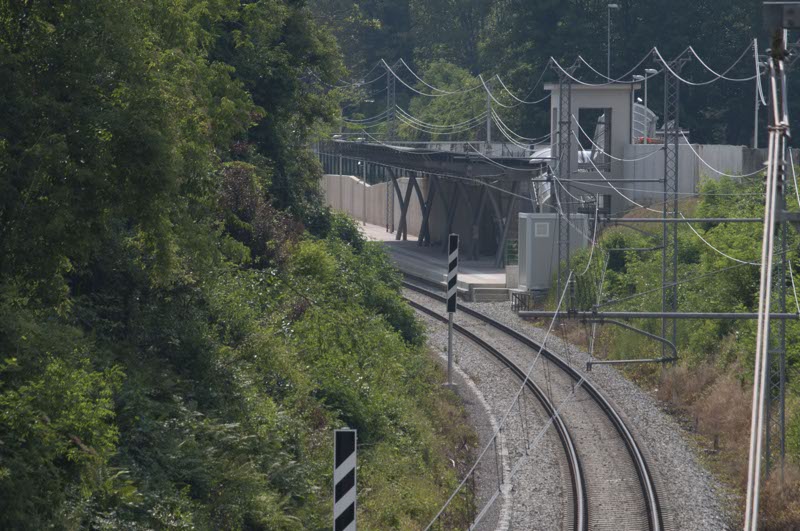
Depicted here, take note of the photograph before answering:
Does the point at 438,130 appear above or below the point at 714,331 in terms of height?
above

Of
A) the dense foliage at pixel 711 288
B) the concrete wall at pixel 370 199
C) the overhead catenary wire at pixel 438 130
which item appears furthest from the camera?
the overhead catenary wire at pixel 438 130

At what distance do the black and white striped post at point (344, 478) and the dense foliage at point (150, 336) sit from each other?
1.97m

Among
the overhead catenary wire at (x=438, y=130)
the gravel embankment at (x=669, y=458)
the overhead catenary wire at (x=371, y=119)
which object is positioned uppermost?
the overhead catenary wire at (x=371, y=119)

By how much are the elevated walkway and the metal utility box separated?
1.63 meters

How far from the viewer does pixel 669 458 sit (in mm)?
17641

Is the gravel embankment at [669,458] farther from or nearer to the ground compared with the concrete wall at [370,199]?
nearer to the ground

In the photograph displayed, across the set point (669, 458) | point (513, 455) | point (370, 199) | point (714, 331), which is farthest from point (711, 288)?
point (370, 199)

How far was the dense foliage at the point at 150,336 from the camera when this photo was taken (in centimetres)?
886

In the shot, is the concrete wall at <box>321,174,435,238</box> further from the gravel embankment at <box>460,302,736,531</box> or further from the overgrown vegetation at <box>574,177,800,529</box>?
the gravel embankment at <box>460,302,736,531</box>

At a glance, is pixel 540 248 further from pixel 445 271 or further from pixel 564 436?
pixel 564 436

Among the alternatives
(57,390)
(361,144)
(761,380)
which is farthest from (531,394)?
(361,144)

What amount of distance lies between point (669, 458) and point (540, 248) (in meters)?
15.9

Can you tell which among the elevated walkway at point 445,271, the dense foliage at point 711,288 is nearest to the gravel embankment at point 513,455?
the dense foliage at point 711,288

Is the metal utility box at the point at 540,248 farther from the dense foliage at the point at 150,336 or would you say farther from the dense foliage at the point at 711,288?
the dense foliage at the point at 150,336
